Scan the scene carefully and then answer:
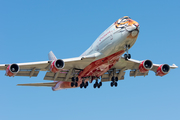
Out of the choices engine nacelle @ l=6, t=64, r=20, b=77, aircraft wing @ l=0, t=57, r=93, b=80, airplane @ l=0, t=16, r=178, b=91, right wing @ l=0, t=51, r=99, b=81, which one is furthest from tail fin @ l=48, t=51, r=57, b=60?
engine nacelle @ l=6, t=64, r=20, b=77

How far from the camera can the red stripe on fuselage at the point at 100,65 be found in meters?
37.3

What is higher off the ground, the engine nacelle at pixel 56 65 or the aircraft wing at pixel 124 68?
the aircraft wing at pixel 124 68

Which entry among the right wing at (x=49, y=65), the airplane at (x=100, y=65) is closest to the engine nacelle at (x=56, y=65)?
the airplane at (x=100, y=65)

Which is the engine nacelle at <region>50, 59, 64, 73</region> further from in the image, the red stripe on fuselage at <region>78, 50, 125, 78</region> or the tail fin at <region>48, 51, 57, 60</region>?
the tail fin at <region>48, 51, 57, 60</region>

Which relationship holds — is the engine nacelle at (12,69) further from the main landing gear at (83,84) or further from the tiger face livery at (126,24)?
the tiger face livery at (126,24)

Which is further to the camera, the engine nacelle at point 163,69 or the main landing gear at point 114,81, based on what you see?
the main landing gear at point 114,81

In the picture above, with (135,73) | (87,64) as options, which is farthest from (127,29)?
(135,73)

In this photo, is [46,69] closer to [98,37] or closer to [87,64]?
[87,64]

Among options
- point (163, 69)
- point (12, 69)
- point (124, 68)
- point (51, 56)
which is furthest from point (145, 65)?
point (12, 69)

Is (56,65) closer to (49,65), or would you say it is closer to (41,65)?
(49,65)

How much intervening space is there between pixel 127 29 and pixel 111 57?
4840 millimetres

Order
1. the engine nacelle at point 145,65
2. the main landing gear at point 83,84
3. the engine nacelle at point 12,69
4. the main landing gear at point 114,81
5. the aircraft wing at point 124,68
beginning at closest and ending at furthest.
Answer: the engine nacelle at point 12,69 → the engine nacelle at point 145,65 → the aircraft wing at point 124,68 → the main landing gear at point 83,84 → the main landing gear at point 114,81

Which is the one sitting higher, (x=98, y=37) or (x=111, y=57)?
(x=98, y=37)

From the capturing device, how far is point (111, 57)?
122ft
